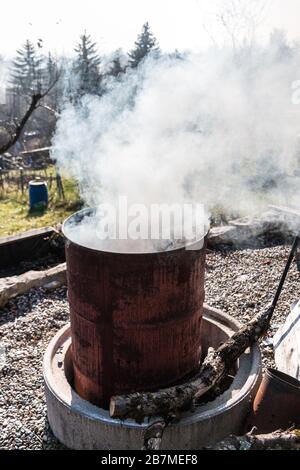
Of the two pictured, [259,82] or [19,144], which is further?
[19,144]

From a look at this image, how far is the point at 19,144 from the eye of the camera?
2505 cm

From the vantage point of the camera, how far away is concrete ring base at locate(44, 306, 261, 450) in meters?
3.33

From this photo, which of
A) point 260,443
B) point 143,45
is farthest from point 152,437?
point 143,45

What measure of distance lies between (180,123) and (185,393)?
403 centimetres

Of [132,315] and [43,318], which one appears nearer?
[132,315]

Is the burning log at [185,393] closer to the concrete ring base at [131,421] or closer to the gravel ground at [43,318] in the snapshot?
the concrete ring base at [131,421]

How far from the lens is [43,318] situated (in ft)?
18.8

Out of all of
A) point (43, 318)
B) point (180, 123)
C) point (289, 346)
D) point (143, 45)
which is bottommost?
point (43, 318)

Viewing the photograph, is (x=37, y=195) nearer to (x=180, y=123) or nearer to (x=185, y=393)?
(x=180, y=123)

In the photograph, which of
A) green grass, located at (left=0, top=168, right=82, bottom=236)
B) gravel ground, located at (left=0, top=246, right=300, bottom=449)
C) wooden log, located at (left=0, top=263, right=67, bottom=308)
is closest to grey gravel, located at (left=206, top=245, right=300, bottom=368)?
gravel ground, located at (left=0, top=246, right=300, bottom=449)
